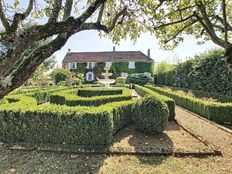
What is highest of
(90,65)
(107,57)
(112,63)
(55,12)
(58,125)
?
(107,57)

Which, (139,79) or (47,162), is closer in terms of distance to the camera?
(47,162)

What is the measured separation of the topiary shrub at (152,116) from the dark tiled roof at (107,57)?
144 ft

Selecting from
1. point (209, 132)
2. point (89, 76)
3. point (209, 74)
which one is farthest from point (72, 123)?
point (89, 76)

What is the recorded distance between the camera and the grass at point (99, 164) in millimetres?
6029

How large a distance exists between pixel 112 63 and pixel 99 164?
1805 inches

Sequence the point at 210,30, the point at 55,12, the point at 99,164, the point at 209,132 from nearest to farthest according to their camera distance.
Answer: the point at 55,12 < the point at 99,164 < the point at 210,30 < the point at 209,132

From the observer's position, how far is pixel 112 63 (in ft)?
170

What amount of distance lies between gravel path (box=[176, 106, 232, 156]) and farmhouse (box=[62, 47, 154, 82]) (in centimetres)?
3873

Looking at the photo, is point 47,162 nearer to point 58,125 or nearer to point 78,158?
point 78,158

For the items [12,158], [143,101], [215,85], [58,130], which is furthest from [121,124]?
[215,85]

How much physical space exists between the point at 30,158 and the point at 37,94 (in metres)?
12.0

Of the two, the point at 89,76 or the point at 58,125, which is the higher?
the point at 89,76

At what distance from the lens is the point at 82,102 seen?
12.1 meters

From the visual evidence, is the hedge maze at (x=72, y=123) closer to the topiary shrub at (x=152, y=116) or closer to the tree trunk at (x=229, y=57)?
the topiary shrub at (x=152, y=116)
